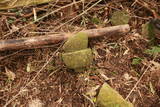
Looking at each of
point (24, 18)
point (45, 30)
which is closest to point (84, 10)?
point (45, 30)

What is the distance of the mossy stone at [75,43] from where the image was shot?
226 cm

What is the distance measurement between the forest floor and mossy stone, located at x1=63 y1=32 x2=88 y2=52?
0.20 meters

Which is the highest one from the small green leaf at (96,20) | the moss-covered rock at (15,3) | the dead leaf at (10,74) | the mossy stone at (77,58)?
the moss-covered rock at (15,3)

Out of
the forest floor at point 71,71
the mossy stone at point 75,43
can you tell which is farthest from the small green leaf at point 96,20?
the mossy stone at point 75,43

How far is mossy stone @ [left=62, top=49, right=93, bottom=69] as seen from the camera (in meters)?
2.19

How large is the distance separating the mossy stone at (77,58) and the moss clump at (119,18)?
67 centimetres

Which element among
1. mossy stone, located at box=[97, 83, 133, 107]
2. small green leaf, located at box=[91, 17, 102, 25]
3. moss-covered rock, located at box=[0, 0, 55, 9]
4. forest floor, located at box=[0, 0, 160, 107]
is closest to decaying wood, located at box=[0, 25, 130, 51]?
forest floor, located at box=[0, 0, 160, 107]

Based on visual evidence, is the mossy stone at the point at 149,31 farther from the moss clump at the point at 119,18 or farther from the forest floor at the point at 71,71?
the moss clump at the point at 119,18

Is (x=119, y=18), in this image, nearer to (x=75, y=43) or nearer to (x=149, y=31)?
(x=149, y=31)

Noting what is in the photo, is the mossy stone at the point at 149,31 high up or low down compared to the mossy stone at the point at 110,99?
up

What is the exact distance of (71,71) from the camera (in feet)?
7.82

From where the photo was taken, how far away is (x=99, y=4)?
109 inches

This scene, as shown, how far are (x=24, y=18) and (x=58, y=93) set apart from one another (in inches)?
41.4

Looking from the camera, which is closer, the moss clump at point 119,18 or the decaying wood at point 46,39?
the decaying wood at point 46,39
